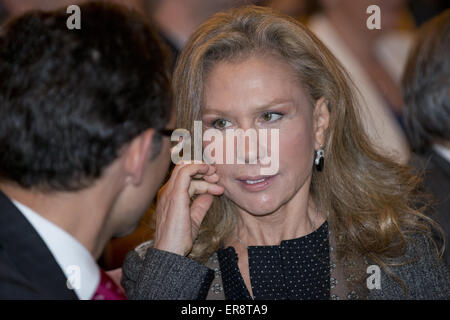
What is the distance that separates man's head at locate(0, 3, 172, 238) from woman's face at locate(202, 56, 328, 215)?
20.5 inches

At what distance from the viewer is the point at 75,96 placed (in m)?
1.34

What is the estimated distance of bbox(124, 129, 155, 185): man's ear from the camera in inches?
57.9

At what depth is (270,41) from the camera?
2088 mm

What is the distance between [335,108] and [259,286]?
72 centimetres

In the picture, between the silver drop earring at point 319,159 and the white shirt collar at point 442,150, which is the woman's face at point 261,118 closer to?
the silver drop earring at point 319,159

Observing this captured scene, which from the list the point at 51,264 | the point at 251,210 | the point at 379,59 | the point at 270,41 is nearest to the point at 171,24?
the point at 379,59

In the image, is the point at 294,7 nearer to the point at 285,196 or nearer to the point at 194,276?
the point at 285,196

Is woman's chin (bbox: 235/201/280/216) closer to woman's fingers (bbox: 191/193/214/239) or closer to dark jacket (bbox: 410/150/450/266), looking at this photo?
woman's fingers (bbox: 191/193/214/239)

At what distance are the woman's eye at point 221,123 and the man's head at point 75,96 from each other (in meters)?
0.54

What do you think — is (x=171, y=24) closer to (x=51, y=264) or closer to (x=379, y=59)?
(x=379, y=59)

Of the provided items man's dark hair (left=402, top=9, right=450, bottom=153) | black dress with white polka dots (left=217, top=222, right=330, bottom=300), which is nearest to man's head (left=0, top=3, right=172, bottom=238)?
black dress with white polka dots (left=217, top=222, right=330, bottom=300)

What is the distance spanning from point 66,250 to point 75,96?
38 cm

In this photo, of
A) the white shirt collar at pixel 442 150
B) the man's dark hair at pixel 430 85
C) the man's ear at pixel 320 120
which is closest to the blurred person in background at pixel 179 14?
the man's dark hair at pixel 430 85

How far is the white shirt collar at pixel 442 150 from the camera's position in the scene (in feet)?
9.34
